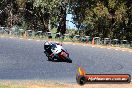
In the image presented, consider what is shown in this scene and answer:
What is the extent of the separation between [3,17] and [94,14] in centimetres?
2167

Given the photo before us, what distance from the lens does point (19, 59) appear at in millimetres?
24844

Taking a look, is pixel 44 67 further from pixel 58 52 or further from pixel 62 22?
pixel 62 22

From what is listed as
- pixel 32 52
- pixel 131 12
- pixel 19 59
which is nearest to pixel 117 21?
pixel 131 12

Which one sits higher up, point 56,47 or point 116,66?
point 56,47

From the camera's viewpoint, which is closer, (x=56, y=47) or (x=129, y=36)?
(x=56, y=47)

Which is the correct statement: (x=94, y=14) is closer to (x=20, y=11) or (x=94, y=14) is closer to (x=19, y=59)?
(x=20, y=11)

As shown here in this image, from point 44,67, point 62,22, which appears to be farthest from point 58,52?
point 62,22

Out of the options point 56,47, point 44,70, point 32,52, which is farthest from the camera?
point 32,52

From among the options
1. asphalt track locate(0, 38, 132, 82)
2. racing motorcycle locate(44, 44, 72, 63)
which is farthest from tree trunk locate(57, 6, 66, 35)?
racing motorcycle locate(44, 44, 72, 63)

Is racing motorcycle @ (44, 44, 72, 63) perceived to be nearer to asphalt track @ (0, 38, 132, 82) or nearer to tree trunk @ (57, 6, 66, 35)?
asphalt track @ (0, 38, 132, 82)

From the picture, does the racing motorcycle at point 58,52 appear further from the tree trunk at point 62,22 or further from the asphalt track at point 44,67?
the tree trunk at point 62,22

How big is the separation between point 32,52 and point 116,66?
7.77 m

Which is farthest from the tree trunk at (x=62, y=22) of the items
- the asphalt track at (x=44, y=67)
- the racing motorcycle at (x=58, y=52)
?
the racing motorcycle at (x=58, y=52)

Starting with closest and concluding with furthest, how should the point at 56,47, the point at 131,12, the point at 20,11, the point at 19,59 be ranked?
the point at 56,47 < the point at 19,59 < the point at 131,12 < the point at 20,11
